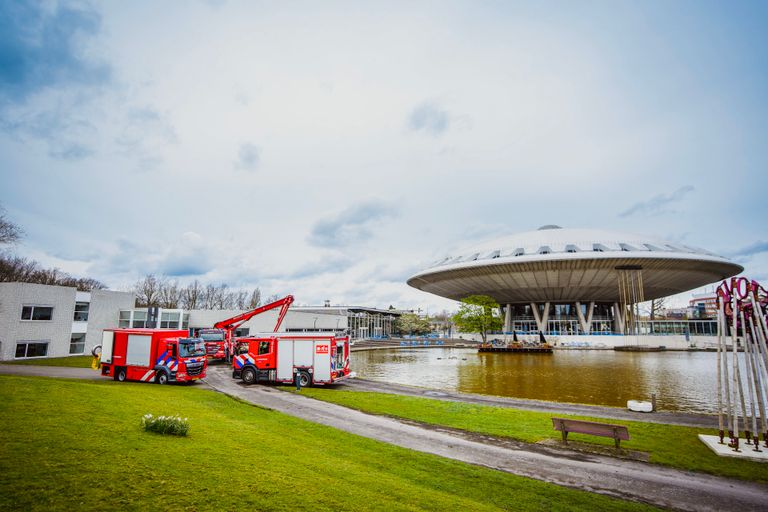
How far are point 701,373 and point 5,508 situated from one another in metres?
40.7

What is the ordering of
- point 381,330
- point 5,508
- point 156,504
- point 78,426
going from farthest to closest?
1. point 381,330
2. point 78,426
3. point 156,504
4. point 5,508

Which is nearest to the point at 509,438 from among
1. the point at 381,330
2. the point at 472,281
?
the point at 472,281

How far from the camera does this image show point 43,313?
120 ft

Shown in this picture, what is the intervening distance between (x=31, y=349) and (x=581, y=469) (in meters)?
43.8

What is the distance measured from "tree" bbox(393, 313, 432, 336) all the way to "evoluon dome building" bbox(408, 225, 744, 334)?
23.0 meters

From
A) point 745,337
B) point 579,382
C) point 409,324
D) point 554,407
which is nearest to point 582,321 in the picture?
point 409,324

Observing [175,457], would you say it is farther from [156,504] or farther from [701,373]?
[701,373]

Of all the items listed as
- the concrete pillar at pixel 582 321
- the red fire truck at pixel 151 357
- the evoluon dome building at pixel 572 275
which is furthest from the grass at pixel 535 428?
the concrete pillar at pixel 582 321

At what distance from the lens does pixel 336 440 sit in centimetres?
1159

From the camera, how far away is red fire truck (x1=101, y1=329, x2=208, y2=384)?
23125mm

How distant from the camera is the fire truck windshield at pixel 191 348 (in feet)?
77.4

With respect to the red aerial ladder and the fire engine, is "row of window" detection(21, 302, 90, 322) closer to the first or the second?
the fire engine

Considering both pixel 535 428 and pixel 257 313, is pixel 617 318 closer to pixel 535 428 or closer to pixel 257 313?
pixel 257 313

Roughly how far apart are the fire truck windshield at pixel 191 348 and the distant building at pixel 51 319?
70.7ft
